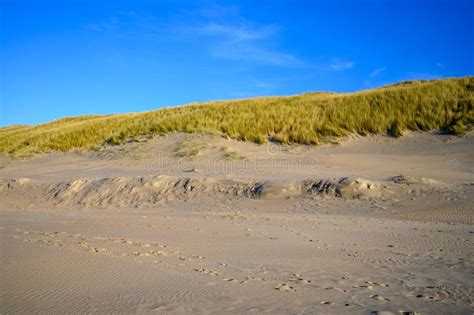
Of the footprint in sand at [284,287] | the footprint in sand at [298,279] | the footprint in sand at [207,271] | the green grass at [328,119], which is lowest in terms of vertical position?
the footprint in sand at [298,279]

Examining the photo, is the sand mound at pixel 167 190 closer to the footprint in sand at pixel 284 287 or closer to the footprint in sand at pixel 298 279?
the footprint in sand at pixel 298 279

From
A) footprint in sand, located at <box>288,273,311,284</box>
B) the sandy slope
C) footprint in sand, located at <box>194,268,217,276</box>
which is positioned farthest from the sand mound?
footprint in sand, located at <box>194,268,217,276</box>

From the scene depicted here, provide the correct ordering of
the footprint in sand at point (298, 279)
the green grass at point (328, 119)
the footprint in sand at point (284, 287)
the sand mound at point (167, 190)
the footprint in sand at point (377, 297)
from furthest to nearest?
the green grass at point (328, 119)
the sand mound at point (167, 190)
the footprint in sand at point (298, 279)
the footprint in sand at point (284, 287)
the footprint in sand at point (377, 297)

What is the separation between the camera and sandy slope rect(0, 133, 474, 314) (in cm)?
317

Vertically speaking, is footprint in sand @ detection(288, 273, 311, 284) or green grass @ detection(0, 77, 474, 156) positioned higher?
green grass @ detection(0, 77, 474, 156)

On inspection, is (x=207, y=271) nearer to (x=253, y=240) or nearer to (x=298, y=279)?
(x=298, y=279)

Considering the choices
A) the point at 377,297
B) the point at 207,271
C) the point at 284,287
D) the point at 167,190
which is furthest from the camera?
the point at 167,190

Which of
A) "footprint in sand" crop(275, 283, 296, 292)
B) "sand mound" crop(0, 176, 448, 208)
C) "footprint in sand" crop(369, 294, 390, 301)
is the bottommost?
"footprint in sand" crop(369, 294, 390, 301)

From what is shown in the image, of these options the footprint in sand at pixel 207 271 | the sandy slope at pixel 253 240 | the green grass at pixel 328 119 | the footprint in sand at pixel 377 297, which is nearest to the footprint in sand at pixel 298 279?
the sandy slope at pixel 253 240

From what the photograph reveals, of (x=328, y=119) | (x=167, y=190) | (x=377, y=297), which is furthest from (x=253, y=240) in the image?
(x=328, y=119)

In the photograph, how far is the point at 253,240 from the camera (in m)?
5.50

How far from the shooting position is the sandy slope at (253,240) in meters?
3.17

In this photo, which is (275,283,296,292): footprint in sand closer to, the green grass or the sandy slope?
the sandy slope

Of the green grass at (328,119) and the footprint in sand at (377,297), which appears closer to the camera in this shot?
the footprint in sand at (377,297)
